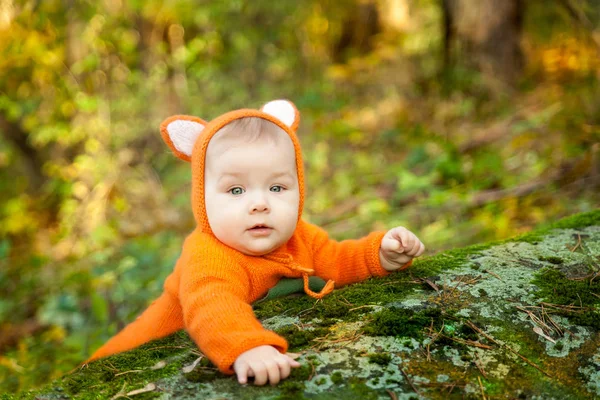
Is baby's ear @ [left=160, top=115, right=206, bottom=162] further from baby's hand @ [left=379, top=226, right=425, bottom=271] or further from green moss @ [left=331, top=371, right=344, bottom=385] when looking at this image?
green moss @ [left=331, top=371, right=344, bottom=385]

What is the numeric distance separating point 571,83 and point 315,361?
6017 millimetres

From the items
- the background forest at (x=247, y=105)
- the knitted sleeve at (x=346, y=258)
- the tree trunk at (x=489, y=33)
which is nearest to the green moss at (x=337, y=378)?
the knitted sleeve at (x=346, y=258)

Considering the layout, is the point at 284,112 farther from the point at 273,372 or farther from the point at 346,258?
the point at 273,372

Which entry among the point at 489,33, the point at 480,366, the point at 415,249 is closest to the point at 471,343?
the point at 480,366

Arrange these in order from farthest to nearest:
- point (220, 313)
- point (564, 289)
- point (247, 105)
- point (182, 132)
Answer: point (247, 105), point (182, 132), point (564, 289), point (220, 313)

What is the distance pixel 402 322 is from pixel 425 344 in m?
0.11

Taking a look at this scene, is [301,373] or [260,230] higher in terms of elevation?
[260,230]

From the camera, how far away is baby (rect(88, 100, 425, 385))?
1870mm

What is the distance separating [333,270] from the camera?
2326 millimetres

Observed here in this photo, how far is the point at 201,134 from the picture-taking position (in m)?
2.09

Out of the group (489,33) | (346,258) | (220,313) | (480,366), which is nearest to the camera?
(480,366)

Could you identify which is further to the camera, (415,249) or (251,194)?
(415,249)

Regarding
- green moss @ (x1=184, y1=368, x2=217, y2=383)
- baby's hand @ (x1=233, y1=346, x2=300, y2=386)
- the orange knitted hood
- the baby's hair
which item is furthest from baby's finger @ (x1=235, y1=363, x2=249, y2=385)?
the baby's hair

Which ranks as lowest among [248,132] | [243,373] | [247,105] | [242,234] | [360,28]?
[243,373]
